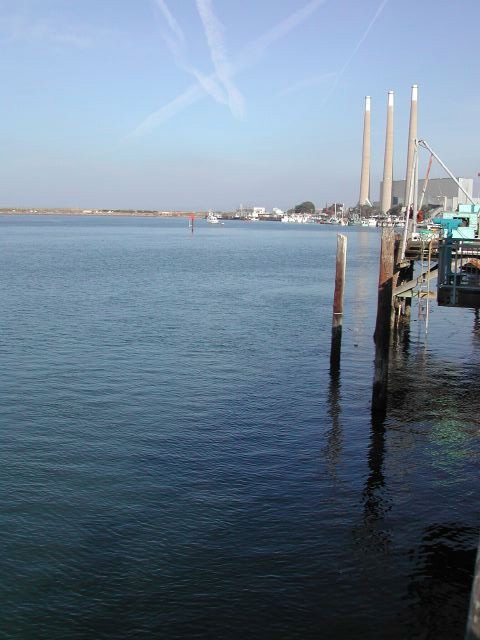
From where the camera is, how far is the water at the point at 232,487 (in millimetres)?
11234

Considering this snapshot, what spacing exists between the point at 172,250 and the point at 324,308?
224ft

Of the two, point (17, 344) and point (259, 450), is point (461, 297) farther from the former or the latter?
point (17, 344)

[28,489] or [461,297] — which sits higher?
[461,297]

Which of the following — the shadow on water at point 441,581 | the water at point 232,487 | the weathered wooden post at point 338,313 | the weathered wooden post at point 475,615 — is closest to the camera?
the weathered wooden post at point 475,615

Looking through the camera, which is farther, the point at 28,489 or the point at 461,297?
the point at 461,297

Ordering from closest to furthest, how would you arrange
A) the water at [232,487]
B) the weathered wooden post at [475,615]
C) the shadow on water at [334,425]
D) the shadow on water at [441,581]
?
the weathered wooden post at [475,615], the shadow on water at [441,581], the water at [232,487], the shadow on water at [334,425]

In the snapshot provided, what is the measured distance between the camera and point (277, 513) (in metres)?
14.5

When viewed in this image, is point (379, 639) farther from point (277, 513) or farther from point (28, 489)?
point (28, 489)

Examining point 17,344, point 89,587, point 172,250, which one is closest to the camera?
point 89,587

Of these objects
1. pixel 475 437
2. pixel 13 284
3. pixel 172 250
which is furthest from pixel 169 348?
pixel 172 250

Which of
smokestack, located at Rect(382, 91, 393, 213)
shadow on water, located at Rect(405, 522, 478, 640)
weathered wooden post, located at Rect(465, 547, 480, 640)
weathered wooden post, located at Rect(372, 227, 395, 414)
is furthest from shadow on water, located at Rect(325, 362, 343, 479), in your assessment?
smokestack, located at Rect(382, 91, 393, 213)

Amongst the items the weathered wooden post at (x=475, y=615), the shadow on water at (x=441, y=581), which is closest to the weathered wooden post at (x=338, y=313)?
the shadow on water at (x=441, y=581)

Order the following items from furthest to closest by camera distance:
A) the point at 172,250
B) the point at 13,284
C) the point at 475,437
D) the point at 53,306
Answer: the point at 172,250
the point at 13,284
the point at 53,306
the point at 475,437

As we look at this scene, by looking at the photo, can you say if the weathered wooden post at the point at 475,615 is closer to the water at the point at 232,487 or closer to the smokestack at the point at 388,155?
the water at the point at 232,487
